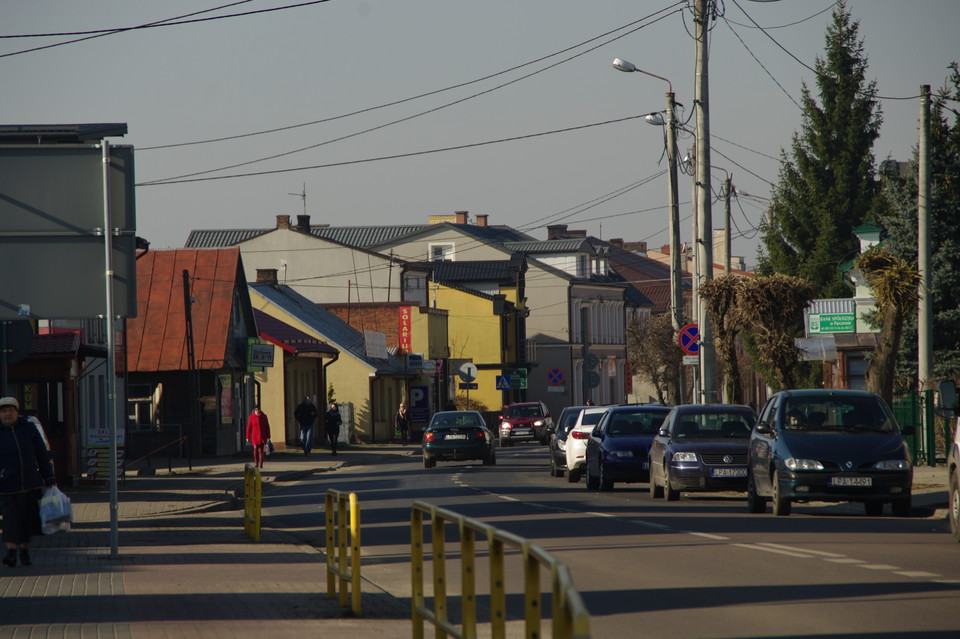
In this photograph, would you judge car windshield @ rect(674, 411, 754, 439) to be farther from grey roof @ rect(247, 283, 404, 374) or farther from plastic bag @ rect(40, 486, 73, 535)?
grey roof @ rect(247, 283, 404, 374)

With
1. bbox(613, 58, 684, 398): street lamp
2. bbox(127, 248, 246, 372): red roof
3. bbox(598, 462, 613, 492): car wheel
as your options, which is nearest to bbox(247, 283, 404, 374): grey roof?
bbox(127, 248, 246, 372): red roof

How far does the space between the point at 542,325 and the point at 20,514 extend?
8452 cm

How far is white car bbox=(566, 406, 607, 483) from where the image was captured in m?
28.8

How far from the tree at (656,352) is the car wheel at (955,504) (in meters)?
47.9

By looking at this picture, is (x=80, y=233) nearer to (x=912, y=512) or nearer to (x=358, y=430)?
(x=912, y=512)

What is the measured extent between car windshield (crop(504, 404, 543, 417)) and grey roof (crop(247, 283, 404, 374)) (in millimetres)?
6116

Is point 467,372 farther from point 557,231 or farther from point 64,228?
point 557,231

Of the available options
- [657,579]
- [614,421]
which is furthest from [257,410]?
[657,579]

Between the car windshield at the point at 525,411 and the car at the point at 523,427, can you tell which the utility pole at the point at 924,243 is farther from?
the car windshield at the point at 525,411

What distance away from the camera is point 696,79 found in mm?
28516

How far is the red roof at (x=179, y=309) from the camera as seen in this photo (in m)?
44.5

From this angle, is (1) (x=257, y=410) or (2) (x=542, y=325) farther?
(2) (x=542, y=325)

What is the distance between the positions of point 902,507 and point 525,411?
4218cm

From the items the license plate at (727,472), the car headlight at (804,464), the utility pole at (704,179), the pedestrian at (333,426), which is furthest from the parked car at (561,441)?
the pedestrian at (333,426)
